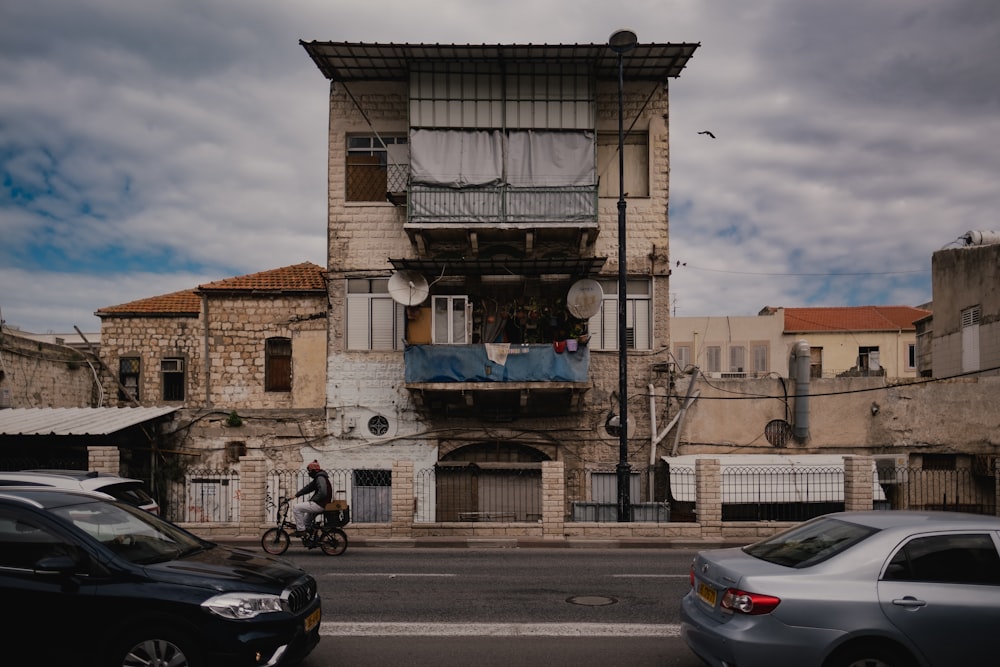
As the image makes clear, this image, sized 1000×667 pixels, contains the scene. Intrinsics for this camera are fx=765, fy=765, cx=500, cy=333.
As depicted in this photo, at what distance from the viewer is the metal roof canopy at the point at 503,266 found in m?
21.3

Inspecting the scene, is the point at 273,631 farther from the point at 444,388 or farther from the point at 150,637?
the point at 444,388

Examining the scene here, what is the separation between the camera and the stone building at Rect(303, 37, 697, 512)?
841 inches

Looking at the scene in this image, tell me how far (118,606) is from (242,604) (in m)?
0.93

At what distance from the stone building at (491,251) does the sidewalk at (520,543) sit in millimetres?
4900

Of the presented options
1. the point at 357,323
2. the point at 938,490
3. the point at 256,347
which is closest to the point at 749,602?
the point at 357,323

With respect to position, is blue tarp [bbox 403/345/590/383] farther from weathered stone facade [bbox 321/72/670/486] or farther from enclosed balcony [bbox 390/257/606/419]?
weathered stone facade [bbox 321/72/670/486]

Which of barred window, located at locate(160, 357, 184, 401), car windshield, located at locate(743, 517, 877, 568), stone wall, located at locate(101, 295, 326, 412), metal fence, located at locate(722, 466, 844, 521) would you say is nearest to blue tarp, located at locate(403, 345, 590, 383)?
metal fence, located at locate(722, 466, 844, 521)

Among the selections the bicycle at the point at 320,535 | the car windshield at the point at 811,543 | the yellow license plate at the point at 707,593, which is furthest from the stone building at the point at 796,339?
the yellow license plate at the point at 707,593

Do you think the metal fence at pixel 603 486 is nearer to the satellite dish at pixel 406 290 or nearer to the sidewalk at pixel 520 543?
the sidewalk at pixel 520 543

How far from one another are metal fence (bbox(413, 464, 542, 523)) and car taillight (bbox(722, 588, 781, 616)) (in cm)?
1599

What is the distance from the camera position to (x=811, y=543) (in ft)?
21.5

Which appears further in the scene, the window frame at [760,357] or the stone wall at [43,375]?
the window frame at [760,357]

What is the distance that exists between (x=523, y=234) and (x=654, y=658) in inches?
607

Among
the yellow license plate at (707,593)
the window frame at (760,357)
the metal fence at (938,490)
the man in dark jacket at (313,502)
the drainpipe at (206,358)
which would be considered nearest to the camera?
the yellow license plate at (707,593)
